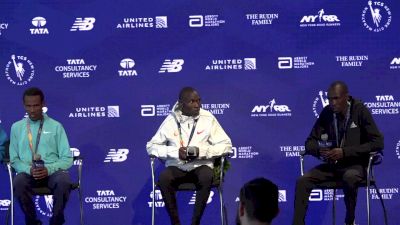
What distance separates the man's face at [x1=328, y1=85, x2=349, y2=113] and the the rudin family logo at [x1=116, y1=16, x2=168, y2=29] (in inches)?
77.5

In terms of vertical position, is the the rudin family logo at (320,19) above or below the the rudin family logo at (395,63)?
above

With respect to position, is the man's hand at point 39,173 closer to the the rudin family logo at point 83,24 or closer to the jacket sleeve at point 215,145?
the jacket sleeve at point 215,145

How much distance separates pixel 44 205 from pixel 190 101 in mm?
2062

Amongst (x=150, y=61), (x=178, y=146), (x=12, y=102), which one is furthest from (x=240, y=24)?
(x=12, y=102)

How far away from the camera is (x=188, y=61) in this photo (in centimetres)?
730

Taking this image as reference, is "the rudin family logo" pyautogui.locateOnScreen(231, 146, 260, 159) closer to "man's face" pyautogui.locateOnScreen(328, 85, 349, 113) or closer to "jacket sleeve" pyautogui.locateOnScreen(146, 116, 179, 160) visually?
"jacket sleeve" pyautogui.locateOnScreen(146, 116, 179, 160)

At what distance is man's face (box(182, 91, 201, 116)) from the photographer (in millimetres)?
6422

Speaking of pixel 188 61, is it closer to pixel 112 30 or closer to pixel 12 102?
pixel 112 30

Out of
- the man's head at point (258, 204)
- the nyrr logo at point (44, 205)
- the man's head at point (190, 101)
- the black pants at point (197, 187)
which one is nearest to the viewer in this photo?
the man's head at point (258, 204)

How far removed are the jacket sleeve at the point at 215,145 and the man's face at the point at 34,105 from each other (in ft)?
4.74

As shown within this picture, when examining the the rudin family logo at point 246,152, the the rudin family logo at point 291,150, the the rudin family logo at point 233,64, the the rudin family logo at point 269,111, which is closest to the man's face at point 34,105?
the the rudin family logo at point 233,64

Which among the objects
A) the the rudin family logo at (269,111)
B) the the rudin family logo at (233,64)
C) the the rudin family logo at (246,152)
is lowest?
the the rudin family logo at (246,152)

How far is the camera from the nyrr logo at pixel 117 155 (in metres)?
7.32

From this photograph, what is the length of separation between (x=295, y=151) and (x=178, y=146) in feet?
4.70
